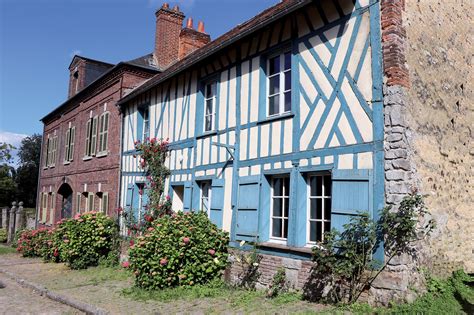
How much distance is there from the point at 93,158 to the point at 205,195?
755 centimetres

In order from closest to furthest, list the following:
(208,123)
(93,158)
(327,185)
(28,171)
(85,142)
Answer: (327,185), (208,123), (93,158), (85,142), (28,171)

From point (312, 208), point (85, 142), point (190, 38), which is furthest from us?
point (85, 142)

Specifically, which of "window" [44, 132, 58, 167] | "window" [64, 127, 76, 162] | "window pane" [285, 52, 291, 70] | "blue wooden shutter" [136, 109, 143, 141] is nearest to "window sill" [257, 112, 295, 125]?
"window pane" [285, 52, 291, 70]

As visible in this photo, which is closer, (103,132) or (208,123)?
(208,123)

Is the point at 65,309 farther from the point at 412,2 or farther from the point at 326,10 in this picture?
the point at 412,2

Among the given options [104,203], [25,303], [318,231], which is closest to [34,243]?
[104,203]

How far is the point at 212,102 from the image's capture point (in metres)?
9.71

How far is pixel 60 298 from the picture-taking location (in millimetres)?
7520

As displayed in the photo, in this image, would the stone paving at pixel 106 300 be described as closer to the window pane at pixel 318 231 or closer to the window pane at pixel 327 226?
the window pane at pixel 318 231

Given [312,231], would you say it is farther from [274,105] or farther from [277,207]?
[274,105]

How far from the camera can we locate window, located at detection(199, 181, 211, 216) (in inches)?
379

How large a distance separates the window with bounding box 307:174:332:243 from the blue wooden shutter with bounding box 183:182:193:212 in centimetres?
374

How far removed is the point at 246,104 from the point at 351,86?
8.49ft

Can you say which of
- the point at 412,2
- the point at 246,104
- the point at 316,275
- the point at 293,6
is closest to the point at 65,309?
the point at 316,275
